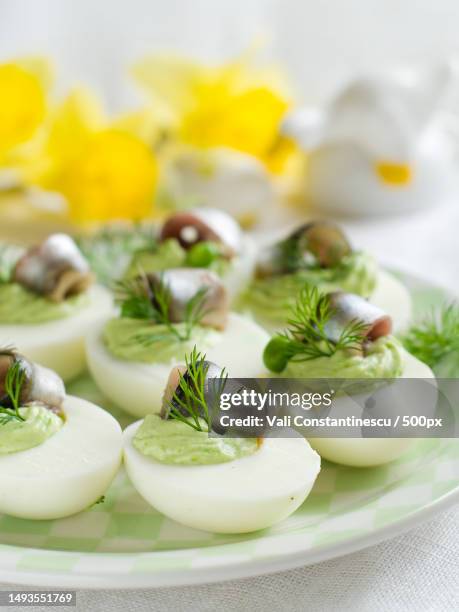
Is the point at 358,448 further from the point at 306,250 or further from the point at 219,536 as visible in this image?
the point at 306,250

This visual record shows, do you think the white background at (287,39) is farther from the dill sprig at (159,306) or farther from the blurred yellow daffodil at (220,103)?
the dill sprig at (159,306)

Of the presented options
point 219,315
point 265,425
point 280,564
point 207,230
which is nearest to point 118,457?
point 265,425

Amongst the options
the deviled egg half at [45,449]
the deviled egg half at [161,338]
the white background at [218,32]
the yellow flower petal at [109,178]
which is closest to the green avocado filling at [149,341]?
the deviled egg half at [161,338]

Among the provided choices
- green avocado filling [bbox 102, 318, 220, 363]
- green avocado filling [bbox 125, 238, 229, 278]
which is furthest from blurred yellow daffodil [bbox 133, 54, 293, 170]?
green avocado filling [bbox 102, 318, 220, 363]

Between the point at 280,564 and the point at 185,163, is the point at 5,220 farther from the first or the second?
the point at 280,564

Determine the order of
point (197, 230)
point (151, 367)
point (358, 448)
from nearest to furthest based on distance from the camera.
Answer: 1. point (358, 448)
2. point (151, 367)
3. point (197, 230)

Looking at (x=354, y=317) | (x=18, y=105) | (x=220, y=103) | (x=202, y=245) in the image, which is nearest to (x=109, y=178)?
(x=18, y=105)
